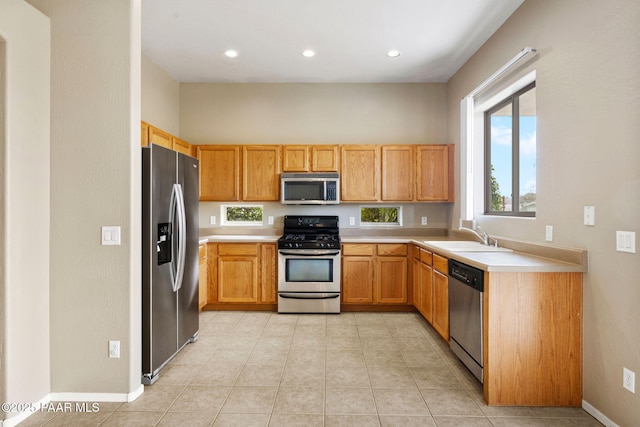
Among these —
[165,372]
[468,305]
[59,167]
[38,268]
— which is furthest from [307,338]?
[59,167]

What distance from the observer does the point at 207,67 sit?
4.29 m

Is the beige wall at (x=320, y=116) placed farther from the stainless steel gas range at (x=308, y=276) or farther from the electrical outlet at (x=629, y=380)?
the electrical outlet at (x=629, y=380)

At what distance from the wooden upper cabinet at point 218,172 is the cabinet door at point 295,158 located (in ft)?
2.05

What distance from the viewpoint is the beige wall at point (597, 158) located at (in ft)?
6.21

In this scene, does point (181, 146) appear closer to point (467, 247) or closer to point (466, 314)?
point (467, 247)

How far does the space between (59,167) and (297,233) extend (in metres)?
2.88

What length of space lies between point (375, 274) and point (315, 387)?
200 centimetres

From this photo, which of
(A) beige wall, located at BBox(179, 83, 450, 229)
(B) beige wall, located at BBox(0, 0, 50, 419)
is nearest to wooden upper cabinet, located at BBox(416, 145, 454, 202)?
(A) beige wall, located at BBox(179, 83, 450, 229)

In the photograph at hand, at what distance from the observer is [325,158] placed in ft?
14.9

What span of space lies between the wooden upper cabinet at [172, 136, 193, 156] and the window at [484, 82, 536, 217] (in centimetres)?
360

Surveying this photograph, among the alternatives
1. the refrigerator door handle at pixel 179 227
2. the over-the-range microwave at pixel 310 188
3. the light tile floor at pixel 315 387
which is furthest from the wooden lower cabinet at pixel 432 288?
the refrigerator door handle at pixel 179 227

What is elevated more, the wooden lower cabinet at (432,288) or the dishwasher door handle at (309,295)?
the wooden lower cabinet at (432,288)

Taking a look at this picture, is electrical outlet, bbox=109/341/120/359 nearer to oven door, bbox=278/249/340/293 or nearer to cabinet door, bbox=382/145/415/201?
oven door, bbox=278/249/340/293

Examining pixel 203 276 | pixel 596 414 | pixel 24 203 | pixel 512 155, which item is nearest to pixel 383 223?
pixel 512 155
